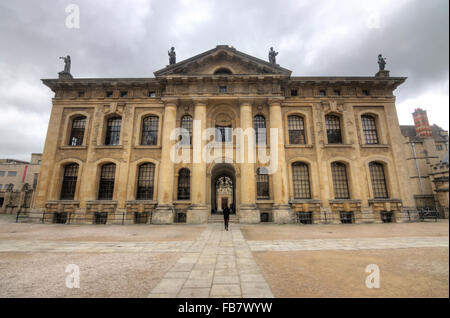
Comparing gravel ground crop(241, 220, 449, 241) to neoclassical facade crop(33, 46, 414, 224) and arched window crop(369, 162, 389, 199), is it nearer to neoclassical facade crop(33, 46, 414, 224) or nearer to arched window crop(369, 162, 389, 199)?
neoclassical facade crop(33, 46, 414, 224)

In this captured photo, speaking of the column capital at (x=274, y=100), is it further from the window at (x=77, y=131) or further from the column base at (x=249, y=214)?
the window at (x=77, y=131)

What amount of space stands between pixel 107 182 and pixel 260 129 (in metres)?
14.5

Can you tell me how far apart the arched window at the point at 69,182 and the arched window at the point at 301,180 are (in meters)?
19.3

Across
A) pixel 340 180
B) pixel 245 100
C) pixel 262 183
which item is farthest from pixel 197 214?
pixel 340 180

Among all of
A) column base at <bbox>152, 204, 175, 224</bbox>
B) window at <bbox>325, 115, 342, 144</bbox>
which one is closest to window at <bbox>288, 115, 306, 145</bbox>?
window at <bbox>325, 115, 342, 144</bbox>

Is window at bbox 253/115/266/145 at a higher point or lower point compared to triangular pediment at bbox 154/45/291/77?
lower

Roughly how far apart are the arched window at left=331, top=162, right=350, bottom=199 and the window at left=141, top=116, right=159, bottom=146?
16300 millimetres

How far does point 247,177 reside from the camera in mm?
15992

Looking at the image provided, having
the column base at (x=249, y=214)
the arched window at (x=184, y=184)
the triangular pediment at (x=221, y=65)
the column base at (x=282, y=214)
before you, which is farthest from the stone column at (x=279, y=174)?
the arched window at (x=184, y=184)

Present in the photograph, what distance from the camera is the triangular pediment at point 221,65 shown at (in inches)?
704

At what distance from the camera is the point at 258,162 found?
16891mm

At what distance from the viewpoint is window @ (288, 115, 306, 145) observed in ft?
59.7
